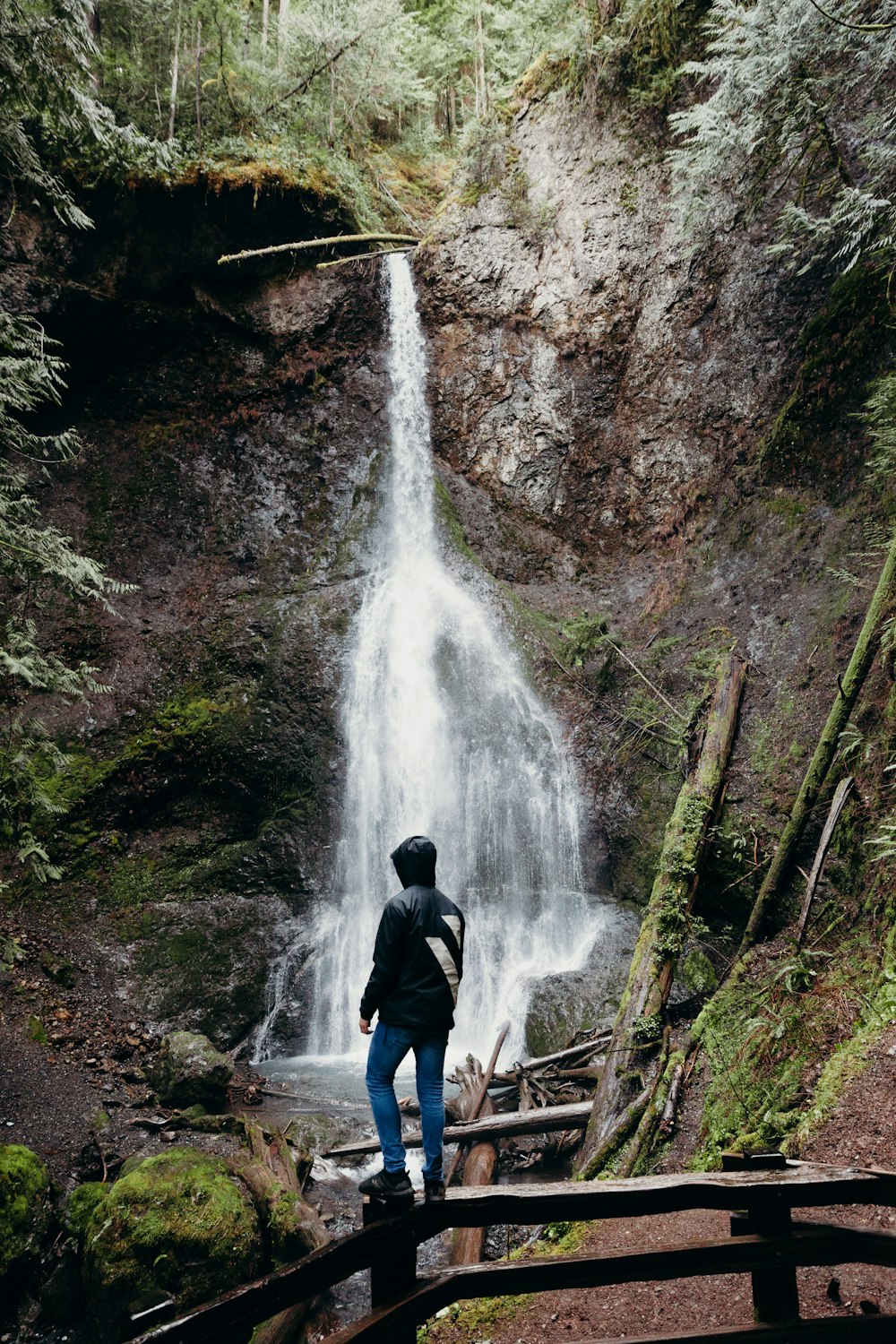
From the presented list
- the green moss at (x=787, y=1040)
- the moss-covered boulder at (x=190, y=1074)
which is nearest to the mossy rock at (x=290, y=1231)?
the moss-covered boulder at (x=190, y=1074)

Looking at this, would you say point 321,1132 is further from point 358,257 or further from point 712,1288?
point 358,257

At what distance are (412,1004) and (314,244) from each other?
630 inches

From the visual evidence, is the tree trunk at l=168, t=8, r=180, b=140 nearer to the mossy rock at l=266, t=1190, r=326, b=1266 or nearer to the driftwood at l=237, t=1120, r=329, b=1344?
the driftwood at l=237, t=1120, r=329, b=1344

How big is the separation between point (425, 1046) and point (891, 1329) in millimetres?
2087

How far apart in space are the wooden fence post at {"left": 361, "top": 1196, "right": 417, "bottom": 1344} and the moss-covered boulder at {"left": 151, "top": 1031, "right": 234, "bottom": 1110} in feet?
19.2

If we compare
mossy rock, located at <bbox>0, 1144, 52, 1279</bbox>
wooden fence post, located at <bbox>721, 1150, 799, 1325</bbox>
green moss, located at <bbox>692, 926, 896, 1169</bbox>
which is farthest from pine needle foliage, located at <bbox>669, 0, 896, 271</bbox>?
mossy rock, located at <bbox>0, 1144, 52, 1279</bbox>

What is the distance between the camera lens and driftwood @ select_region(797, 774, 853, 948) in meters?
6.31

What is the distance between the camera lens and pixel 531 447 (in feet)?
52.9

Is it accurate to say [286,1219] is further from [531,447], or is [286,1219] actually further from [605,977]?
[531,447]

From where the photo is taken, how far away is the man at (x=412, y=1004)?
11.5 feet

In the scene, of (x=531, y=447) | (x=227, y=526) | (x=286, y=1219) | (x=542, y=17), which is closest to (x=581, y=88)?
(x=542, y=17)

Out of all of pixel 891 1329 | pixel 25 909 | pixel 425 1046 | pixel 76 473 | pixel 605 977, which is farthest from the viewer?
pixel 76 473

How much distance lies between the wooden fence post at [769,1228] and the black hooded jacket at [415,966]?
134 centimetres

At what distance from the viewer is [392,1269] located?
304cm
